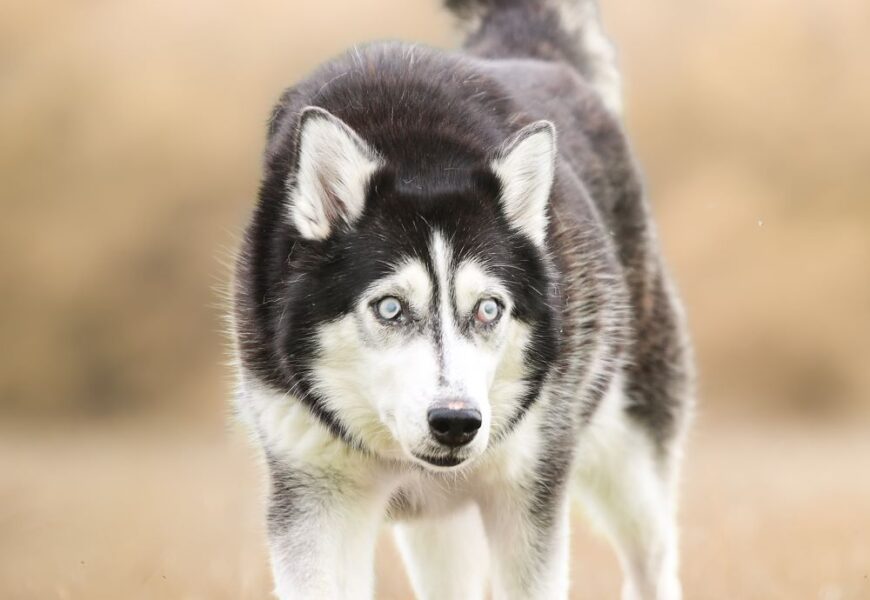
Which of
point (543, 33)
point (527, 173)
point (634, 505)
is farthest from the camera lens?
point (543, 33)

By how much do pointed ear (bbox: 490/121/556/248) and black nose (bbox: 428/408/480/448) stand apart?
2.43ft

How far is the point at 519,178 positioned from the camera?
4.25m

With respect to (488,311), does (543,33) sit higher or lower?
higher

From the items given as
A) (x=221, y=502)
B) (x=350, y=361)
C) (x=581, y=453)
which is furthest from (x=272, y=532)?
(x=221, y=502)

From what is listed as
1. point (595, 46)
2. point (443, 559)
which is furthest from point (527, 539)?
point (595, 46)

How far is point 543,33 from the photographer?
243 inches

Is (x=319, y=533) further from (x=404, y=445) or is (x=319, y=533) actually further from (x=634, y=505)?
(x=634, y=505)

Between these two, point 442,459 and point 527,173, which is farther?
point 527,173

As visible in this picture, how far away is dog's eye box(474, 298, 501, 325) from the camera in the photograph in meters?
4.02

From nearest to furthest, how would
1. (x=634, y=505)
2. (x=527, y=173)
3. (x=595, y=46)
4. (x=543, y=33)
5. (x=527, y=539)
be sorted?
(x=527, y=173), (x=527, y=539), (x=634, y=505), (x=543, y=33), (x=595, y=46)

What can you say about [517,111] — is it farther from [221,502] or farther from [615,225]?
[221,502]

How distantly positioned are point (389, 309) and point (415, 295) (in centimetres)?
8

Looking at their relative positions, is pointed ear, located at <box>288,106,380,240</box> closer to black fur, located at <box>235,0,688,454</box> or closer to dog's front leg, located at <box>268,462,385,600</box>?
black fur, located at <box>235,0,688,454</box>

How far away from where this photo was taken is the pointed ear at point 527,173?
13.9 ft
